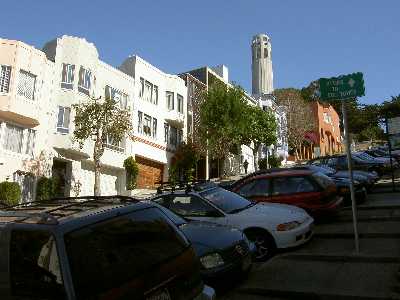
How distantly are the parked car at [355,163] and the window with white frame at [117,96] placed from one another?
15.8m

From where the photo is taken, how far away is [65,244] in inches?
133

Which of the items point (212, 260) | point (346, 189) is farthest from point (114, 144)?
point (212, 260)

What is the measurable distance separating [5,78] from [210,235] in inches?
824

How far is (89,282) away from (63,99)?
25413mm

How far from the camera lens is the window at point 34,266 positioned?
3312 millimetres

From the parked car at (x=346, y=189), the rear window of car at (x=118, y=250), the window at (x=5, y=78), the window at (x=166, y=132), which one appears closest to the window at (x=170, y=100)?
the window at (x=166, y=132)

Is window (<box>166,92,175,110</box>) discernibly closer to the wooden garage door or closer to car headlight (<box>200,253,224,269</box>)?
the wooden garage door

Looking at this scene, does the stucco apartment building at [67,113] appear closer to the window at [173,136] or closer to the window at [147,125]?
the window at [147,125]

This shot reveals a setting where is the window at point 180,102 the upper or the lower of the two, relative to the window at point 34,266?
upper

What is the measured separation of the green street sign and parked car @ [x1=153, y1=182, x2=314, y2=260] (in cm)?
254

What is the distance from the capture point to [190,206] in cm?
909

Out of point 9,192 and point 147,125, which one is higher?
point 147,125

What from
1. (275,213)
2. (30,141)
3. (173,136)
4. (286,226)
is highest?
(173,136)

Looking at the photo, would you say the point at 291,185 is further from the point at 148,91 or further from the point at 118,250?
the point at 148,91
